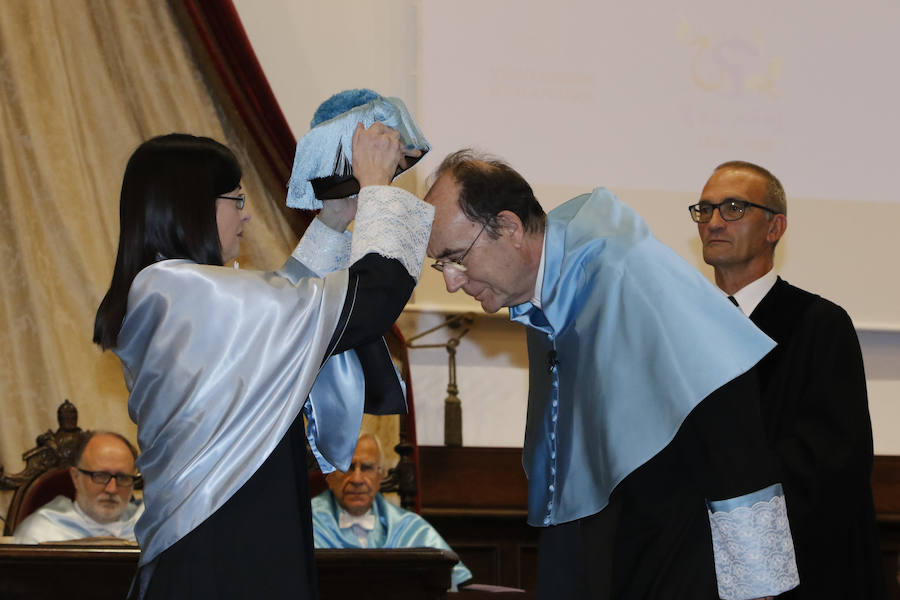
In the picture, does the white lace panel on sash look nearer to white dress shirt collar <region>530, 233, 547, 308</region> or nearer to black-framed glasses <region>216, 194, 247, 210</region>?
white dress shirt collar <region>530, 233, 547, 308</region>

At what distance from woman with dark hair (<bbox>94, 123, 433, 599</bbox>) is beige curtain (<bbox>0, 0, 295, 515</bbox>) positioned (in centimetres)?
326

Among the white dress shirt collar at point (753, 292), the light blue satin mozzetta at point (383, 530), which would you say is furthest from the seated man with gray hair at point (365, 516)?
the white dress shirt collar at point (753, 292)

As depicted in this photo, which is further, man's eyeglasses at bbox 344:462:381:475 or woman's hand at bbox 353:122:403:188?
man's eyeglasses at bbox 344:462:381:475

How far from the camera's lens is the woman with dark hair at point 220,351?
194 cm

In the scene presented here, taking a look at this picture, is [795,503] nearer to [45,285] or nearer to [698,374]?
[698,374]

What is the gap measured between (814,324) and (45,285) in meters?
3.50

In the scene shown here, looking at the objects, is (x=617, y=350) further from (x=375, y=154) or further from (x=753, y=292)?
(x=753, y=292)

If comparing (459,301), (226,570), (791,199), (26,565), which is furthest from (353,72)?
(226,570)

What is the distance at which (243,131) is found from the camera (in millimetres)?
5484

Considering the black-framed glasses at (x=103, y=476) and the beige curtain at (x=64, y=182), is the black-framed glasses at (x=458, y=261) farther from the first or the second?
the beige curtain at (x=64, y=182)

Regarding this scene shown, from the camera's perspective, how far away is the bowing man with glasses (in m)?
4.28

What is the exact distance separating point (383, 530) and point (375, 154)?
279cm

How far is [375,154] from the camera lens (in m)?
2.18

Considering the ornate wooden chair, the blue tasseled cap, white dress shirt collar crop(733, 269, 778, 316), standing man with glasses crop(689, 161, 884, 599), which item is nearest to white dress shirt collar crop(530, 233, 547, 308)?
the blue tasseled cap
